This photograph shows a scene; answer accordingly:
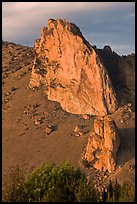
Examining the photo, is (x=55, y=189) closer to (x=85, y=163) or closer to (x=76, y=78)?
(x=85, y=163)

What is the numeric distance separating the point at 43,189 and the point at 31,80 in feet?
159

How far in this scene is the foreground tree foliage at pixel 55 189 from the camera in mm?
31188

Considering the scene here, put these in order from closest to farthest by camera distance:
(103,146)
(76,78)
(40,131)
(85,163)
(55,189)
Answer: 1. (55,189)
2. (103,146)
3. (85,163)
4. (40,131)
5. (76,78)

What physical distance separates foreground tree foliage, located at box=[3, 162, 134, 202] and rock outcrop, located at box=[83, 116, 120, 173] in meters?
A: 19.0

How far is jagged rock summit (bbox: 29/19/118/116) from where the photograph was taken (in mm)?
68125

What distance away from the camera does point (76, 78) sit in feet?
235

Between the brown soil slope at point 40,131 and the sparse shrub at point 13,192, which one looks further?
the brown soil slope at point 40,131

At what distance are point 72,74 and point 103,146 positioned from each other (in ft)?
58.4

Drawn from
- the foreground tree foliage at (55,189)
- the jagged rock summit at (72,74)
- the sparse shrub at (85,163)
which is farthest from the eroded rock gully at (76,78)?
the foreground tree foliage at (55,189)

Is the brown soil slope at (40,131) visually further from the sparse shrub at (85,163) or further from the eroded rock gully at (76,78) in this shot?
the eroded rock gully at (76,78)

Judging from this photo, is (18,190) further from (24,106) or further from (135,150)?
(24,106)

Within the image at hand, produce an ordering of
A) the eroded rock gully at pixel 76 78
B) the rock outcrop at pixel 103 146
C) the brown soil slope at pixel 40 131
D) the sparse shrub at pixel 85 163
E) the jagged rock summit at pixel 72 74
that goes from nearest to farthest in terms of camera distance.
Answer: the rock outcrop at pixel 103 146 → the sparse shrub at pixel 85 163 → the brown soil slope at pixel 40 131 → the eroded rock gully at pixel 76 78 → the jagged rock summit at pixel 72 74

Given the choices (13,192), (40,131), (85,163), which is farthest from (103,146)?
(13,192)

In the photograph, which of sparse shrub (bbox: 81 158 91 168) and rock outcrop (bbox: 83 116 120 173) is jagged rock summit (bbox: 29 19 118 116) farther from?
sparse shrub (bbox: 81 158 91 168)
